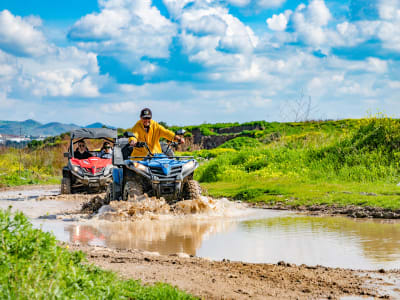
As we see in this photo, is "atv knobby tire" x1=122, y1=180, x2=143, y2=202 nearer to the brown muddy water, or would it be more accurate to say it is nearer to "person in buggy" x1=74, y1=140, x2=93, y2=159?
the brown muddy water

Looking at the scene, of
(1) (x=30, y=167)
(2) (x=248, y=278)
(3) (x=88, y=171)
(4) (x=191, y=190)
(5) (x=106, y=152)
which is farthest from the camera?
(1) (x=30, y=167)

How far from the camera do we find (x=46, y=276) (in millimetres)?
4590

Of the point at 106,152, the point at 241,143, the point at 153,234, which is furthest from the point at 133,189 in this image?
the point at 241,143

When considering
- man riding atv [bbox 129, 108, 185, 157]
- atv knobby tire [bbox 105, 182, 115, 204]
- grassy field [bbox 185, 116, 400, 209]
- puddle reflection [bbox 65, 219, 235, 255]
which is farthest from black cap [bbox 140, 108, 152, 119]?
grassy field [bbox 185, 116, 400, 209]

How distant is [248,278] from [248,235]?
13.0 ft

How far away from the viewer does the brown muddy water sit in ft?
26.8

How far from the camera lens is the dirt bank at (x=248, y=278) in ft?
18.6

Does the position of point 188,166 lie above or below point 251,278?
above

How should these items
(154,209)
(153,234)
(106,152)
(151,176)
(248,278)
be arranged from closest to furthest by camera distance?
(248,278) → (153,234) → (151,176) → (154,209) → (106,152)

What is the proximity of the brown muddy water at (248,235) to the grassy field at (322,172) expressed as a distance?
180 centimetres

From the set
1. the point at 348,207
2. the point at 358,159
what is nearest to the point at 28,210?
the point at 348,207

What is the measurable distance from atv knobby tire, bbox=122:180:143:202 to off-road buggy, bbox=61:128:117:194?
5.83 metres

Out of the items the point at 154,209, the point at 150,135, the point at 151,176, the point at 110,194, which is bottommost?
the point at 154,209

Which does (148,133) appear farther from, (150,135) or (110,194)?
(110,194)
